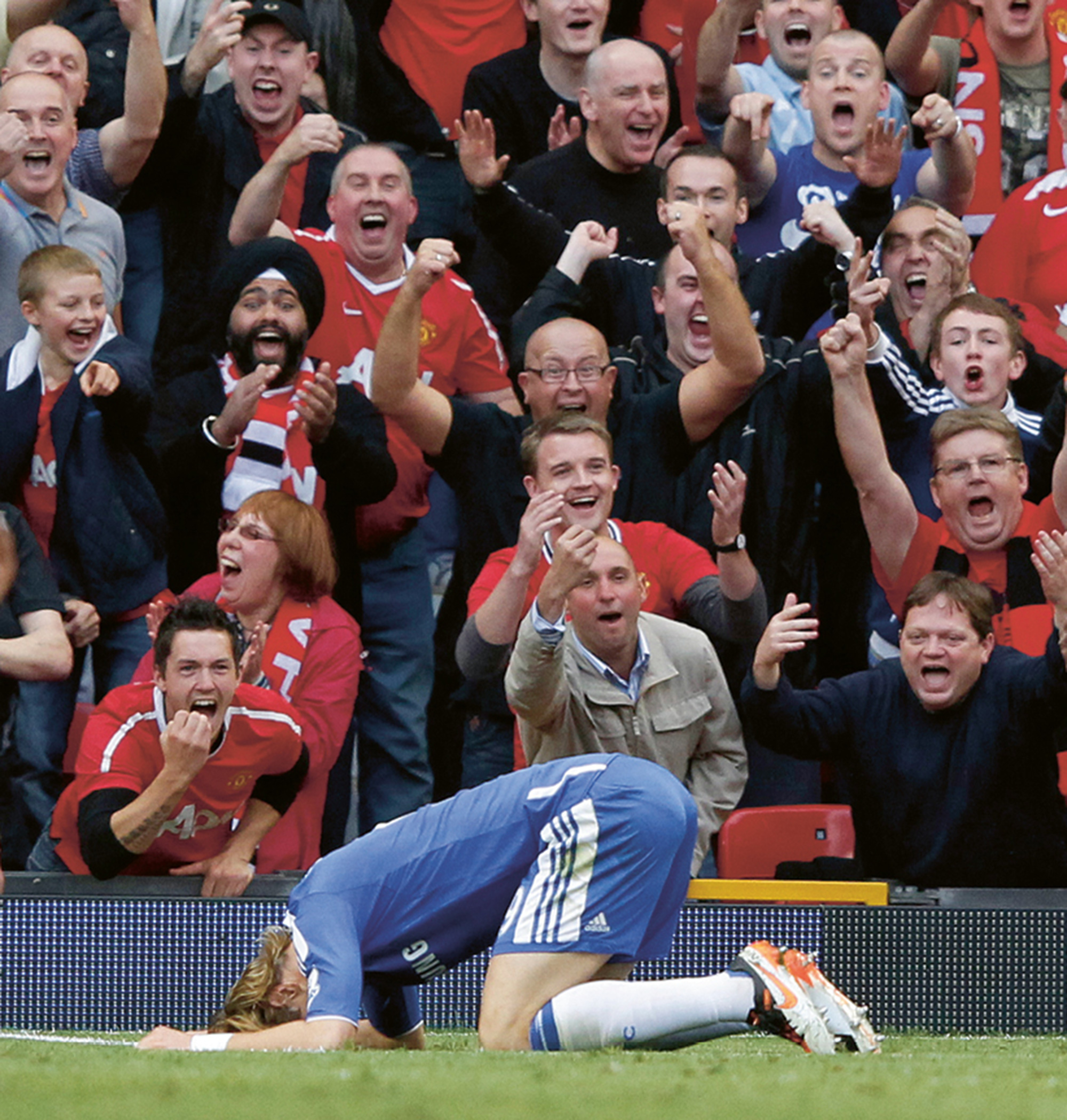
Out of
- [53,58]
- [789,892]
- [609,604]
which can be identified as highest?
[53,58]

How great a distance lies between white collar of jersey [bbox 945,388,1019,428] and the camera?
7.12 m

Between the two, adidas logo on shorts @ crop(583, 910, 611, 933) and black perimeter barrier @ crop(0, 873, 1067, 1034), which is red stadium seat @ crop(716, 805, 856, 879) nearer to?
black perimeter barrier @ crop(0, 873, 1067, 1034)

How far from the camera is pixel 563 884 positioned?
4.56 meters

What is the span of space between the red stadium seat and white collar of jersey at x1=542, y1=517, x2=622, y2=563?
1.02 m

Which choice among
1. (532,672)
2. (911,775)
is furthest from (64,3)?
(911,775)

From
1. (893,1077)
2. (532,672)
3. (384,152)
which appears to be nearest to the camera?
(893,1077)

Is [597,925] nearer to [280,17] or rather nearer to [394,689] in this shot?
[394,689]

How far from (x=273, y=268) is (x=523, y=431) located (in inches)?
43.9

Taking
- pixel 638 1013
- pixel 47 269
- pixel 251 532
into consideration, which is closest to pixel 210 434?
pixel 251 532

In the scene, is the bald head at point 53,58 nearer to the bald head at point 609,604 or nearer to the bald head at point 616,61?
the bald head at point 616,61

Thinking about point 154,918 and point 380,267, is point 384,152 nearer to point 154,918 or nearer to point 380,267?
point 380,267

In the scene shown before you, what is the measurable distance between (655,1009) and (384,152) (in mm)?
4139

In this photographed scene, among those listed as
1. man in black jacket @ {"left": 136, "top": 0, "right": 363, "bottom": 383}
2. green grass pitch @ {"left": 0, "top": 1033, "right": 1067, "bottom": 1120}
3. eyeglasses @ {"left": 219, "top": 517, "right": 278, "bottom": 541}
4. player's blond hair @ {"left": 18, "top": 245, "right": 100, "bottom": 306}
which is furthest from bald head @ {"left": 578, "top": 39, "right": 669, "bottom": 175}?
green grass pitch @ {"left": 0, "top": 1033, "right": 1067, "bottom": 1120}

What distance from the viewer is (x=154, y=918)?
600cm
